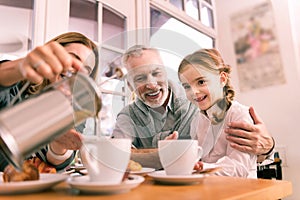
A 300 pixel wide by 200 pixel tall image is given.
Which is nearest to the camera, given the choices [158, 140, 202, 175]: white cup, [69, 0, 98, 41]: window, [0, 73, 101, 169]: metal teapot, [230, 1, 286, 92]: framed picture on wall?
[0, 73, 101, 169]: metal teapot

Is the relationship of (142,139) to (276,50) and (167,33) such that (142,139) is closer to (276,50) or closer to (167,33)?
(167,33)

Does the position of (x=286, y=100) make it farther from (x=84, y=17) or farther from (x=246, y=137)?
(x=84, y=17)

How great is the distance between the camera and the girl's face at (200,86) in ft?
2.43

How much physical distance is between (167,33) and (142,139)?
28cm

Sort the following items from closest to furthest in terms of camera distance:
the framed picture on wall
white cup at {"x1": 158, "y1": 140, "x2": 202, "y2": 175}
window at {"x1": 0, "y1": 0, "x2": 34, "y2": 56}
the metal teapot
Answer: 1. the metal teapot
2. white cup at {"x1": 158, "y1": 140, "x2": 202, "y2": 175}
3. window at {"x1": 0, "y1": 0, "x2": 34, "y2": 56}
4. the framed picture on wall

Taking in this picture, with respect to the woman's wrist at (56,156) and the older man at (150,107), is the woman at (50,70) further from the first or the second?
the older man at (150,107)

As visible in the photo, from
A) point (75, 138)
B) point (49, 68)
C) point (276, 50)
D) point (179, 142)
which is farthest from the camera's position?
point (276, 50)

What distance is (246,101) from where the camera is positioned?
2537mm

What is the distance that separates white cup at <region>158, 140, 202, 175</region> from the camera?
51 cm

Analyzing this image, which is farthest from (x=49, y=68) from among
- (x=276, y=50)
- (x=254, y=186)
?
(x=276, y=50)

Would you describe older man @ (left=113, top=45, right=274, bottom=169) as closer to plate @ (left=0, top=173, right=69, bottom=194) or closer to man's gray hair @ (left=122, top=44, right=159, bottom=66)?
man's gray hair @ (left=122, top=44, right=159, bottom=66)

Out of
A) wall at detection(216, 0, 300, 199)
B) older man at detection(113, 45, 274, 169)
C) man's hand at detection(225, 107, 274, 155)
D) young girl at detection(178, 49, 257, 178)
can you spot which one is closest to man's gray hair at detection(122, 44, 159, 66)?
older man at detection(113, 45, 274, 169)

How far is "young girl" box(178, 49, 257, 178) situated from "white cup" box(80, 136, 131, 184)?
0.25 metres

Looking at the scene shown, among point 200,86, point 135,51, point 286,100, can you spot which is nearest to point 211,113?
point 200,86
